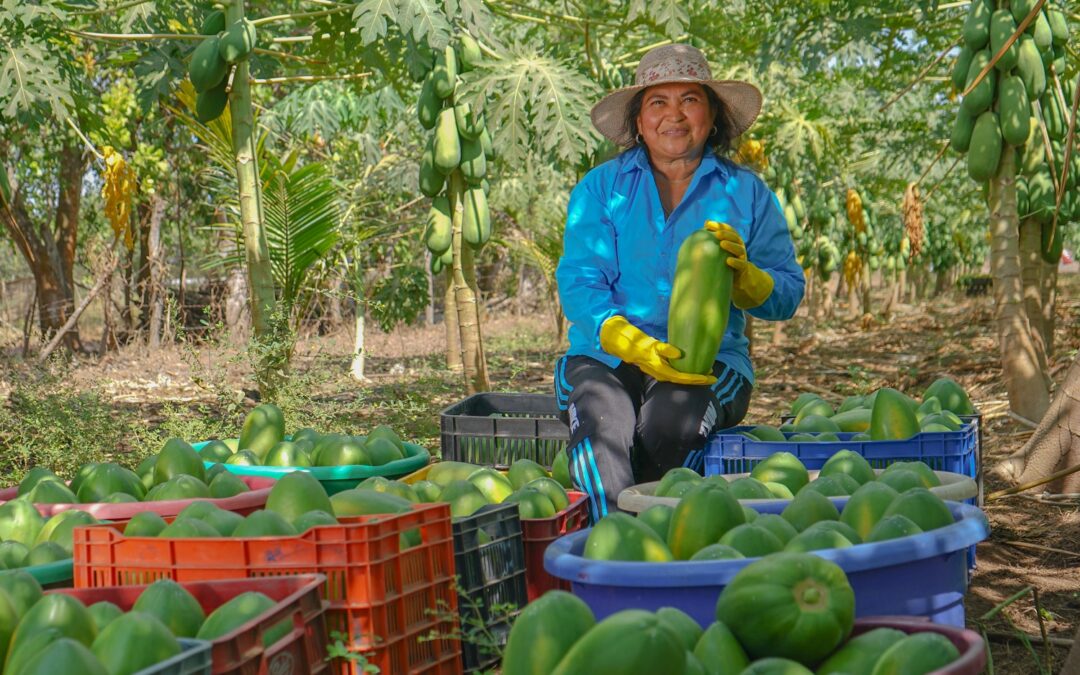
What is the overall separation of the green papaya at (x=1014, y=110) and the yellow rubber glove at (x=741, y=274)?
2.79 meters

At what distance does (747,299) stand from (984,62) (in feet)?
9.95

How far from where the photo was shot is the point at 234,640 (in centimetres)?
180

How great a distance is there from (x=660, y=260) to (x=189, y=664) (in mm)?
2729

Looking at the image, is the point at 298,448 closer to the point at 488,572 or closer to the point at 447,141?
the point at 488,572

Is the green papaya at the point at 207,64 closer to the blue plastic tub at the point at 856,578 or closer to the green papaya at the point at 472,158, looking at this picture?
the green papaya at the point at 472,158

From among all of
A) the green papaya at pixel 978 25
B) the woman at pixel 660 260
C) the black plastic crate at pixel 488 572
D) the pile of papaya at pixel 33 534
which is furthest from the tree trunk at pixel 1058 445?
the pile of papaya at pixel 33 534

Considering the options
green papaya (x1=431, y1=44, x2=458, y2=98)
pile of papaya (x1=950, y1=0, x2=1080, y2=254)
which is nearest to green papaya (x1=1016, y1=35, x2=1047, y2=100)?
pile of papaya (x1=950, y1=0, x2=1080, y2=254)

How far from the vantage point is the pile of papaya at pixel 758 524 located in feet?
7.12

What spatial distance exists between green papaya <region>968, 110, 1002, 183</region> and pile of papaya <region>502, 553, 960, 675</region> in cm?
489

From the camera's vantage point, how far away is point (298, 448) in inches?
151

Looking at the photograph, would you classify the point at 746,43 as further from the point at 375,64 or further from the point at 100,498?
the point at 100,498

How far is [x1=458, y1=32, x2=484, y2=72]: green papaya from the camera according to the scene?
739 cm

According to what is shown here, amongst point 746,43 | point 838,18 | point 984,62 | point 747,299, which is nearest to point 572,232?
point 747,299

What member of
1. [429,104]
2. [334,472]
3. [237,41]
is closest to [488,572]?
[334,472]
